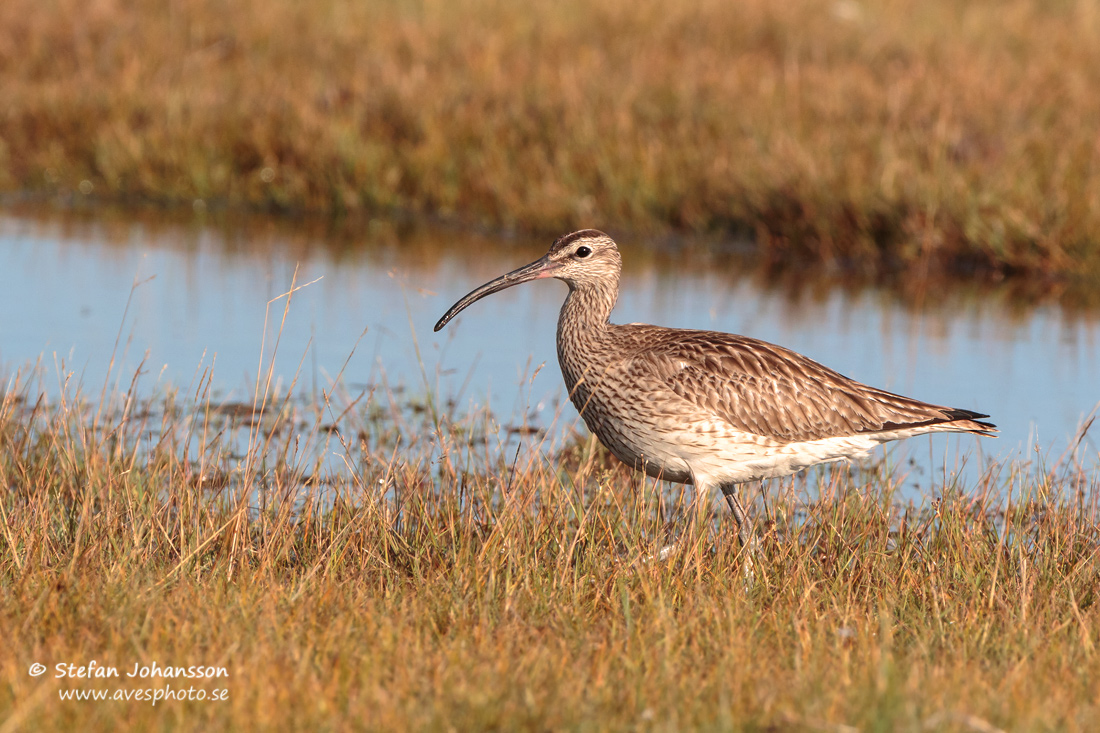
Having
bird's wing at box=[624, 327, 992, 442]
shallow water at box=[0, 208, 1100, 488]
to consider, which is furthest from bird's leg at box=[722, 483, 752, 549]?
shallow water at box=[0, 208, 1100, 488]

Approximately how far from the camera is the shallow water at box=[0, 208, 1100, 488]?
9328 millimetres

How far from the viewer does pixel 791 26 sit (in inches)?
822

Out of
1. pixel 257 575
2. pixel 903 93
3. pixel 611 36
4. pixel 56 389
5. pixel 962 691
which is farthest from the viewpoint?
pixel 611 36

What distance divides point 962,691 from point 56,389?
605 centimetres

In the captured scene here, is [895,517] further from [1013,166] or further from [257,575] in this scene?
[1013,166]

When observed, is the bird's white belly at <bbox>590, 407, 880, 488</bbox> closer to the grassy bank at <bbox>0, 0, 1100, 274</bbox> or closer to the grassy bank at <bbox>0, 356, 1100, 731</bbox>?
the grassy bank at <bbox>0, 356, 1100, 731</bbox>

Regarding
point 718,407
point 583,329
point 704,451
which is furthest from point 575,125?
point 704,451

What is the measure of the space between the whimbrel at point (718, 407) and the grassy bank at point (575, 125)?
21.9 ft

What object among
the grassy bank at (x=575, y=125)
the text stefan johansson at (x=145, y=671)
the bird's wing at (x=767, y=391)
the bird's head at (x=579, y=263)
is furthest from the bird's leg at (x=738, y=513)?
the grassy bank at (x=575, y=125)

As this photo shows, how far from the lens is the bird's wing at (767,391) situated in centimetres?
680

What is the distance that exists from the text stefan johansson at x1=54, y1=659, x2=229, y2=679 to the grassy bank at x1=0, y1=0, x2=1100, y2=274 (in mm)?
10005

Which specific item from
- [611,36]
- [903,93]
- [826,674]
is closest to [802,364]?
[826,674]

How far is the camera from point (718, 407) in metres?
6.77

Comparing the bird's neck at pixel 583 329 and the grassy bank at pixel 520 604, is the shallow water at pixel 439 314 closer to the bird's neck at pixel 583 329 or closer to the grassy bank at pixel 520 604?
the bird's neck at pixel 583 329
